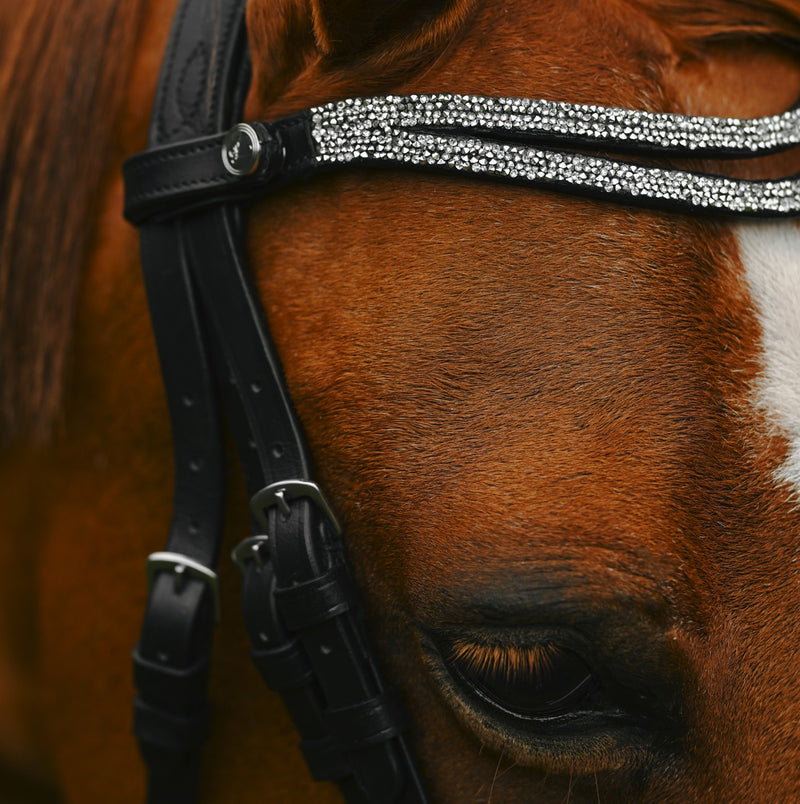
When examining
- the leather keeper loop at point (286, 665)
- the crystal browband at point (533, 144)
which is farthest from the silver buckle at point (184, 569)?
the crystal browband at point (533, 144)

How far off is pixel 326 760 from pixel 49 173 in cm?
80

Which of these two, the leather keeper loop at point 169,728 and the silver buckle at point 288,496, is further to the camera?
the leather keeper loop at point 169,728

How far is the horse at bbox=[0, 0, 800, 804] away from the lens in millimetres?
829

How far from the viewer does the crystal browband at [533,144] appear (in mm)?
900

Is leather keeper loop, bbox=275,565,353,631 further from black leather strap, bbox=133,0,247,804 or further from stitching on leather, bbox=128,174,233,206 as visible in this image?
stitching on leather, bbox=128,174,233,206

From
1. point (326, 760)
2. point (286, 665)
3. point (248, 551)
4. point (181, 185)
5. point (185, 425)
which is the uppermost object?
point (181, 185)

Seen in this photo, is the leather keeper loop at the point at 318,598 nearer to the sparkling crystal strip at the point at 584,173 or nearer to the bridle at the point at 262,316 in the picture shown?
the bridle at the point at 262,316

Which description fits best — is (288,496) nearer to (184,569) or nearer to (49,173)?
(184,569)

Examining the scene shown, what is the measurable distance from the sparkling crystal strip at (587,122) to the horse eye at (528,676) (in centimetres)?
51

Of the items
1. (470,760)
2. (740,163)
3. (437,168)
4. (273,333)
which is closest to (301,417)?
(273,333)

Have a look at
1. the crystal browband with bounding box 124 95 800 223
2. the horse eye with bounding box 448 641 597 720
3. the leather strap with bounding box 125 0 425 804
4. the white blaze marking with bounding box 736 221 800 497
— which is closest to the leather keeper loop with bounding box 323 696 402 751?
the leather strap with bounding box 125 0 425 804

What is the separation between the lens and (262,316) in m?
1.01

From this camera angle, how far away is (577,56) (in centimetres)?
94

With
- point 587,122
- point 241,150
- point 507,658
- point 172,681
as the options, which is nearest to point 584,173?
point 587,122
